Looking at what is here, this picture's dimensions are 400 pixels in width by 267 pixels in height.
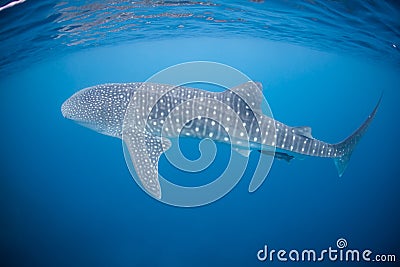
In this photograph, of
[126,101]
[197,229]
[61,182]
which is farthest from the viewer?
[61,182]

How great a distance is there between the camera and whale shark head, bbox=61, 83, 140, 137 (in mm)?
4684

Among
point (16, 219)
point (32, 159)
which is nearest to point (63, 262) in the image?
point (16, 219)

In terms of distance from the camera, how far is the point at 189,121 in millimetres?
4539

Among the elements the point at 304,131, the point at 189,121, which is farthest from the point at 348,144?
the point at 189,121

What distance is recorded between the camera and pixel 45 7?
6.67 meters

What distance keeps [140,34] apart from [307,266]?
40.0ft

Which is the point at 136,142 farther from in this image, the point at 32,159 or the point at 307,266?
the point at 32,159

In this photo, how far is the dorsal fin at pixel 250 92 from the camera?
4.02 metres

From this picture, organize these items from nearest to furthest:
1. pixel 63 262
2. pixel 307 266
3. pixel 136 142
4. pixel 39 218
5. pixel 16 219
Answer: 1. pixel 136 142
2. pixel 16 219
3. pixel 307 266
4. pixel 63 262
5. pixel 39 218

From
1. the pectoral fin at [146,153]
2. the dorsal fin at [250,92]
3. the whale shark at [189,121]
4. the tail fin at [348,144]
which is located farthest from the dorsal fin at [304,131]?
the pectoral fin at [146,153]

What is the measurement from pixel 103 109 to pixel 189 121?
1.52 meters

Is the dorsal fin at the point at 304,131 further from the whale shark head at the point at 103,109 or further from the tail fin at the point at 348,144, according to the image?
the whale shark head at the point at 103,109

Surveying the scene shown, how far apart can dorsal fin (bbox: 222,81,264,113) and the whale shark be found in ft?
0.05

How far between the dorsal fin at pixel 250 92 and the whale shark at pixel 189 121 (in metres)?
0.01
